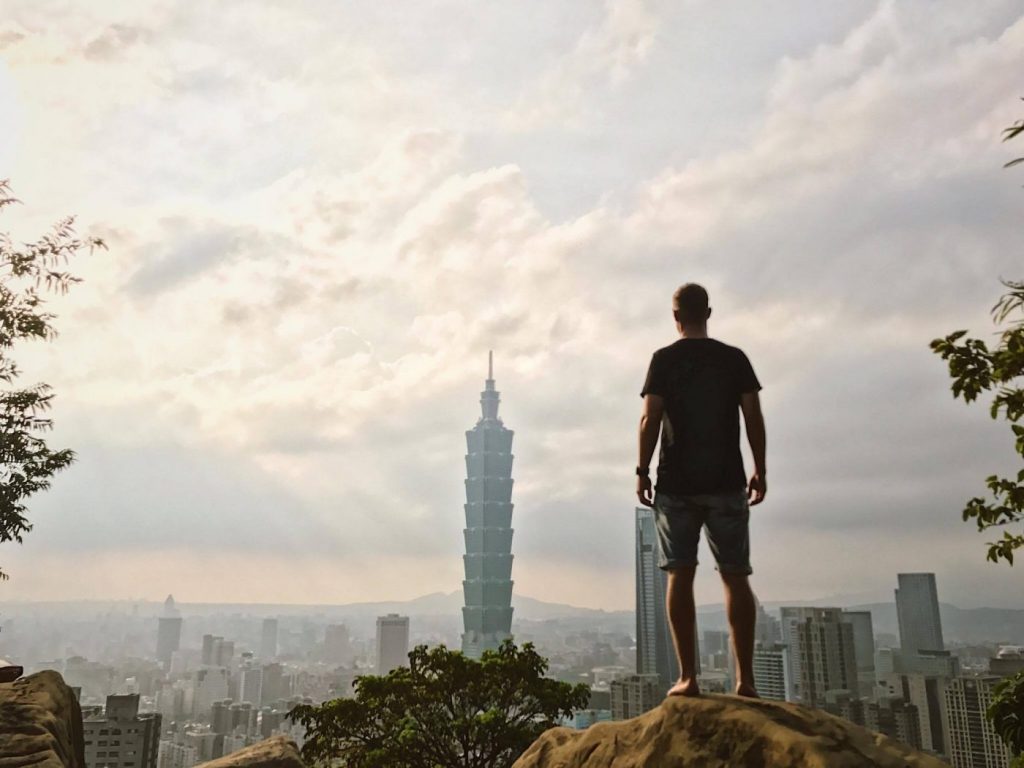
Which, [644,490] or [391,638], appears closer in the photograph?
[644,490]

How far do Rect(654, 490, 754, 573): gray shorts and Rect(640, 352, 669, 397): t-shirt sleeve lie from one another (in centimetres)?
67

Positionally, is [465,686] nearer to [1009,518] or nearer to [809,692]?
[1009,518]

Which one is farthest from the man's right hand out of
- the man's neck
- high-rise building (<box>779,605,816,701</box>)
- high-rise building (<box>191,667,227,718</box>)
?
high-rise building (<box>191,667,227,718</box>)

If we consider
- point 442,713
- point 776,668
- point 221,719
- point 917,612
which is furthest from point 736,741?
point 917,612

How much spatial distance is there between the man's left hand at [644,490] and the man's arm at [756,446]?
2.01ft

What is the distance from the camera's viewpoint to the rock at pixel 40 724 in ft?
21.9

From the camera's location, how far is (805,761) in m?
3.49

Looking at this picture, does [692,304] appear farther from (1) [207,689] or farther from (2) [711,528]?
(1) [207,689]

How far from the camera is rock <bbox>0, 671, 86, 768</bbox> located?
263 inches

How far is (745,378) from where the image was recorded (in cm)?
456

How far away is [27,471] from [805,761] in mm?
11088

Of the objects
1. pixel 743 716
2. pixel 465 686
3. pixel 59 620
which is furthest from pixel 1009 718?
pixel 59 620

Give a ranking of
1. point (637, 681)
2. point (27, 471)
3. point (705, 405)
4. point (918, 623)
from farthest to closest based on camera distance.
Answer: point (918, 623)
point (637, 681)
point (27, 471)
point (705, 405)

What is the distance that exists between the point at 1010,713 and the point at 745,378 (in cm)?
276
